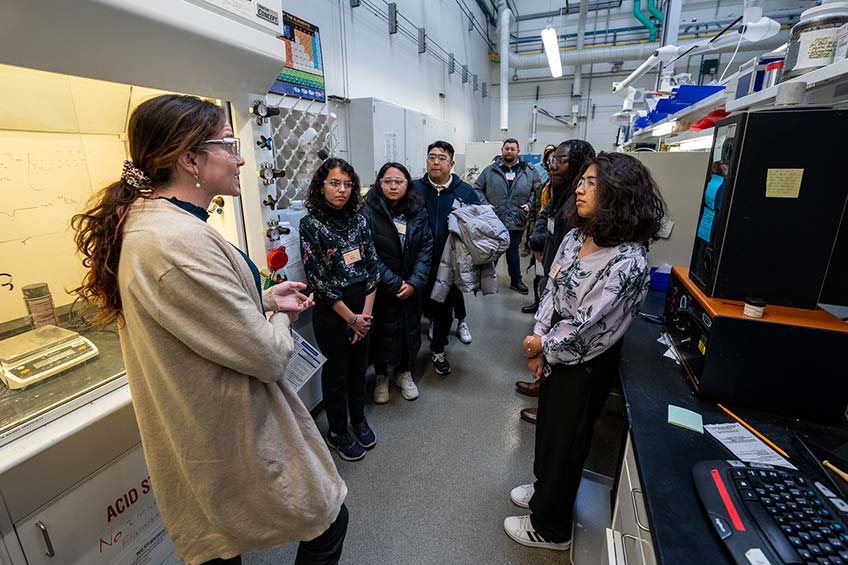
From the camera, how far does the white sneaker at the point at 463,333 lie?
3.00 metres

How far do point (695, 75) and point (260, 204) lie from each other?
7620 millimetres

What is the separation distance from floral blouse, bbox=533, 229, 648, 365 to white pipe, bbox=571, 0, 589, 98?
6.08m

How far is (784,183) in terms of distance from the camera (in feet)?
3.00

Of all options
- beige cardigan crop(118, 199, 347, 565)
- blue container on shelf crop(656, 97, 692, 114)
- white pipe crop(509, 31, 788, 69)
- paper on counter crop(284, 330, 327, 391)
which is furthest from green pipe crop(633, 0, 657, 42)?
beige cardigan crop(118, 199, 347, 565)

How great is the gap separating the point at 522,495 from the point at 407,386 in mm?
924

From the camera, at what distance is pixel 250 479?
2.70ft

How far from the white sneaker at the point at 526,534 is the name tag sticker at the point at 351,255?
3.98 ft

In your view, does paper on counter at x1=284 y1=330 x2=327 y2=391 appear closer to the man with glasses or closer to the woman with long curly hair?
the woman with long curly hair

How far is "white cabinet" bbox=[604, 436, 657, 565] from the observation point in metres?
0.82

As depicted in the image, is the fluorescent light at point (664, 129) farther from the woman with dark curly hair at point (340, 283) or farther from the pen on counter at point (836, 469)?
the pen on counter at point (836, 469)

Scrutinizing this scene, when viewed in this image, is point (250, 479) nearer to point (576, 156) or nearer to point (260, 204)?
point (260, 204)

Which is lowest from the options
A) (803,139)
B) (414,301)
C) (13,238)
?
(414,301)

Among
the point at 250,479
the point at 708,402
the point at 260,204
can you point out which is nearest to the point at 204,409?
the point at 250,479

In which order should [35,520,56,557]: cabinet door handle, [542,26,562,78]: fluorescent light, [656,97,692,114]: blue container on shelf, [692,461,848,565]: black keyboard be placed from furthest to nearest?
[542,26,562,78]: fluorescent light, [656,97,692,114]: blue container on shelf, [35,520,56,557]: cabinet door handle, [692,461,848,565]: black keyboard
